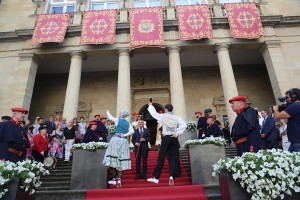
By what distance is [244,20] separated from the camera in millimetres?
15414

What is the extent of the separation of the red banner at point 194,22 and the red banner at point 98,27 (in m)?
4.41

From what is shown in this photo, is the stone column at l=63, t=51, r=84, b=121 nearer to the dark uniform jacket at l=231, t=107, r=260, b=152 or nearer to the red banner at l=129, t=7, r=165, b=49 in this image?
the red banner at l=129, t=7, r=165, b=49

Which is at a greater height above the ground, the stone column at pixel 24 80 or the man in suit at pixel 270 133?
the stone column at pixel 24 80

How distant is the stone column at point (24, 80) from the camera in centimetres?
1462

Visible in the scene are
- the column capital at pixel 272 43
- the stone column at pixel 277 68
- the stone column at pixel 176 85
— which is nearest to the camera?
the stone column at pixel 176 85

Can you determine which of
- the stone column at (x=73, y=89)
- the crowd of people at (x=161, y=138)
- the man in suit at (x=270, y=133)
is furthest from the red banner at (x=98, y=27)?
the man in suit at (x=270, y=133)

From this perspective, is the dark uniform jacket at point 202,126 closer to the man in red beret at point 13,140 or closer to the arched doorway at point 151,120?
the man in red beret at point 13,140

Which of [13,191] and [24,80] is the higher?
[24,80]

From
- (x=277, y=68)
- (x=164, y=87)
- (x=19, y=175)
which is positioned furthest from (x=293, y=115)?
(x=164, y=87)

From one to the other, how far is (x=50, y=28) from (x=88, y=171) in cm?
1218

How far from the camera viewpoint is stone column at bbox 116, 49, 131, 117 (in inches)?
543

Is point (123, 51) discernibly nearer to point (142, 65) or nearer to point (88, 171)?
point (142, 65)

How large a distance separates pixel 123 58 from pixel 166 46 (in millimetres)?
2875

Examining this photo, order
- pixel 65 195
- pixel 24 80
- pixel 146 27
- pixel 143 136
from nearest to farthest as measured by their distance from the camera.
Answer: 1. pixel 65 195
2. pixel 143 136
3. pixel 24 80
4. pixel 146 27
